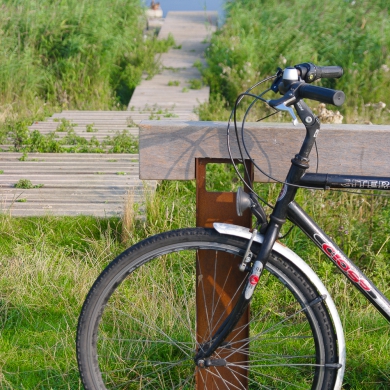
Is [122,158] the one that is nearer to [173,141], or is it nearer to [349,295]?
[349,295]

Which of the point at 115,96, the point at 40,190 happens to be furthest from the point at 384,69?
the point at 40,190

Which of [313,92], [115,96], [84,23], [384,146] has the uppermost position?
[313,92]

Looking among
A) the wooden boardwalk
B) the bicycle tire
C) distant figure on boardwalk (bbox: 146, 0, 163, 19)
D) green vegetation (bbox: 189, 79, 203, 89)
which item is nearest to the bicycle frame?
the bicycle tire

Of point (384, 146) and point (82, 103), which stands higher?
point (384, 146)

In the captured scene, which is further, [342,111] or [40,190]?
[342,111]

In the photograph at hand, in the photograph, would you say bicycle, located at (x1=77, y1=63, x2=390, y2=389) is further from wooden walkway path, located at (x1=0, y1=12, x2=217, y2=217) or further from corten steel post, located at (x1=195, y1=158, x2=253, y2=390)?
wooden walkway path, located at (x1=0, y1=12, x2=217, y2=217)

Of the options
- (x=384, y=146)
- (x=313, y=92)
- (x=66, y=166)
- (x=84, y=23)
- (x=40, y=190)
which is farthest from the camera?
(x=84, y=23)

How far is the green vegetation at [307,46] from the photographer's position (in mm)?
9367

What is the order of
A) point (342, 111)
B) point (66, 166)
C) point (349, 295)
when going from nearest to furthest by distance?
1. point (349, 295)
2. point (66, 166)
3. point (342, 111)

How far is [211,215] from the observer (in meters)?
2.86

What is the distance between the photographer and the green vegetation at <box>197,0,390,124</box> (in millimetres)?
9367

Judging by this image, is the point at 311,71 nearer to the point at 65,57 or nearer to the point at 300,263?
the point at 300,263

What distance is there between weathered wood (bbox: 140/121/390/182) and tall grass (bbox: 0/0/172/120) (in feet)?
20.1

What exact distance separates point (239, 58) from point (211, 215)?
7.05 meters
